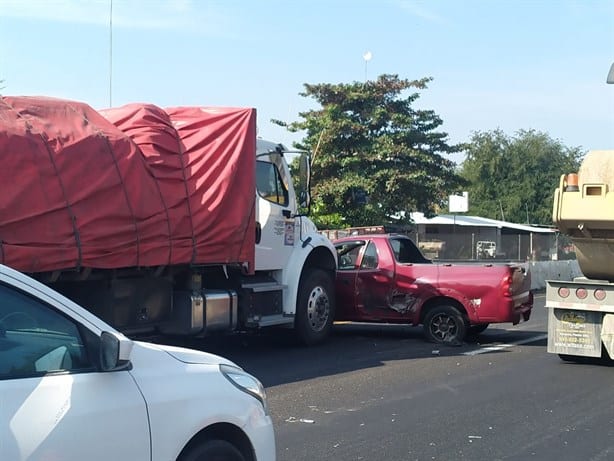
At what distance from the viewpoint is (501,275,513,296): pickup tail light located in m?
11.9

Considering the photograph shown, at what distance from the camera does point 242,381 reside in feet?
14.2

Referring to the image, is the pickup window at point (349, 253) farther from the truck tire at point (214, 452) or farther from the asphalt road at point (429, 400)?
the truck tire at point (214, 452)

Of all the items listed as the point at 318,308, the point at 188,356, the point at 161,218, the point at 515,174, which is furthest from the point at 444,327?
the point at 515,174

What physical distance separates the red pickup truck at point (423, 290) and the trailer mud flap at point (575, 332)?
3.94 feet

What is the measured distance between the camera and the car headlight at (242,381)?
4250 mm

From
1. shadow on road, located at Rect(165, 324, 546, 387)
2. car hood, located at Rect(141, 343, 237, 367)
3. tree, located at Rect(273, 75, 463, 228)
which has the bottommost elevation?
shadow on road, located at Rect(165, 324, 546, 387)

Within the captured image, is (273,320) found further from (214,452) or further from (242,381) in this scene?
(214,452)

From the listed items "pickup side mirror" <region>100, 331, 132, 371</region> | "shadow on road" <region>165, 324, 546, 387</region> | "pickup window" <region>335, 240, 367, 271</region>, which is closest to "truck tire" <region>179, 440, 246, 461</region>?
"pickup side mirror" <region>100, 331, 132, 371</region>

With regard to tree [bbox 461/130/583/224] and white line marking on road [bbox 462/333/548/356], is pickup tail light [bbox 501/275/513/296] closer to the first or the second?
white line marking on road [bbox 462/333/548/356]

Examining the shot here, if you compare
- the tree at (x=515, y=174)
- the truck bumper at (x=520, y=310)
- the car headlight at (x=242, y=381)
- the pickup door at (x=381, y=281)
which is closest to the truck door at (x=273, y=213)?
the pickup door at (x=381, y=281)

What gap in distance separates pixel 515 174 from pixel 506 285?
52789 mm

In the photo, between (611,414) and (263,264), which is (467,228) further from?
(611,414)

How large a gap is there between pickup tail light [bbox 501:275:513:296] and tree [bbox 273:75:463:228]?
1444 cm

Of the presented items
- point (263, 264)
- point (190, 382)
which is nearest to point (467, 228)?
point (263, 264)
